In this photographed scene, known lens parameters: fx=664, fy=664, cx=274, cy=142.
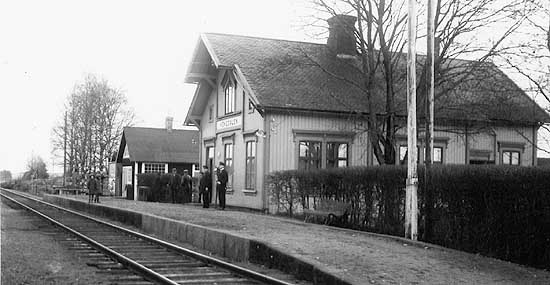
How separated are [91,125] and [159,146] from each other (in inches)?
482

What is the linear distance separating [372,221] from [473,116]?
37.2 feet

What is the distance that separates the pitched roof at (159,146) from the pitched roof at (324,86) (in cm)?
2278

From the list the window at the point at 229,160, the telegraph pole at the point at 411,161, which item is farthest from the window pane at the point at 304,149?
the telegraph pole at the point at 411,161

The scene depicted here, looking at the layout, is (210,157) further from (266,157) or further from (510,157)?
(510,157)

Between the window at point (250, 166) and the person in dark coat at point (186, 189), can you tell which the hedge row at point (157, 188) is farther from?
the window at point (250, 166)

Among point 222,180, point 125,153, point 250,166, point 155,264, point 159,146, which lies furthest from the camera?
point 125,153

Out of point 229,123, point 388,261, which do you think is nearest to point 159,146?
point 229,123

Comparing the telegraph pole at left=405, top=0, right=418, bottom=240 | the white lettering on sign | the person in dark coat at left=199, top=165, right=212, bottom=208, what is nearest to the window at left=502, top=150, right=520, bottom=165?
the white lettering on sign

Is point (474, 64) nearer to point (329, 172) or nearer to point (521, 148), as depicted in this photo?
point (329, 172)

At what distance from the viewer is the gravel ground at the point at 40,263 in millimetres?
9797

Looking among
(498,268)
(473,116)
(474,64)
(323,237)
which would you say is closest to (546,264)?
(498,268)

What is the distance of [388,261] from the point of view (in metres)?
10.9

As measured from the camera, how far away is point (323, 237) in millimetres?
14094

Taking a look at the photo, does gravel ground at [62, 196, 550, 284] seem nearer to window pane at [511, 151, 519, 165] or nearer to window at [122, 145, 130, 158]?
window pane at [511, 151, 519, 165]
